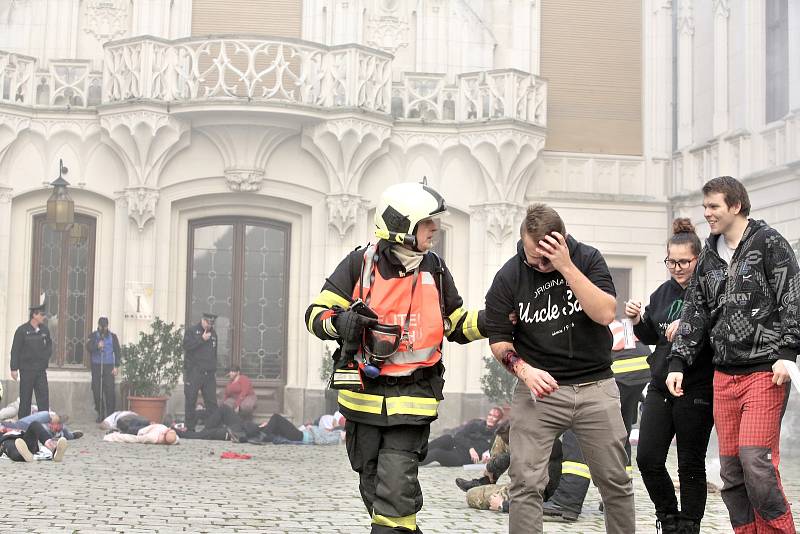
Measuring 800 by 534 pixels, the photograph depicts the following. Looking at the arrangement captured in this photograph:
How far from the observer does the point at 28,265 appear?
20.2m

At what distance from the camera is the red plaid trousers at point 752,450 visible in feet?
16.7

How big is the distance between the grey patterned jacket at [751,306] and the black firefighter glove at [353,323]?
1620 mm

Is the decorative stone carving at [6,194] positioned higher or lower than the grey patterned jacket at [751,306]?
higher

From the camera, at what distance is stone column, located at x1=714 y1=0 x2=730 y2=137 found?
63.9 feet

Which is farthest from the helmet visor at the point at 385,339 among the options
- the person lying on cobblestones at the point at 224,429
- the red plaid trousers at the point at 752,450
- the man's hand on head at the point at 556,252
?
the person lying on cobblestones at the point at 224,429

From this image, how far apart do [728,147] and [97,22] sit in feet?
36.0

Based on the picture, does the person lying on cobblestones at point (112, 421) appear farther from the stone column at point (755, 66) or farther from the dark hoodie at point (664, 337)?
the dark hoodie at point (664, 337)

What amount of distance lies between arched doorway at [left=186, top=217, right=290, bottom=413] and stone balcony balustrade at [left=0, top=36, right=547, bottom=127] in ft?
8.39

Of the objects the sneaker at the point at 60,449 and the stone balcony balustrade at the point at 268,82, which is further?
the stone balcony balustrade at the point at 268,82

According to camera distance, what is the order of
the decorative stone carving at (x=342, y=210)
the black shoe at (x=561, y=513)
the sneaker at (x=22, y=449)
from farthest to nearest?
the decorative stone carving at (x=342, y=210) < the sneaker at (x=22, y=449) < the black shoe at (x=561, y=513)

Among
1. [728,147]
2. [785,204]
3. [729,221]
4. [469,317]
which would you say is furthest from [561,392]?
[728,147]

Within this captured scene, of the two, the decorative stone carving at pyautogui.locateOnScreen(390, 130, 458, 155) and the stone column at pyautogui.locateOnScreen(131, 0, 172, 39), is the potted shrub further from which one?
the stone column at pyautogui.locateOnScreen(131, 0, 172, 39)

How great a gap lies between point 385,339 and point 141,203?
15.5 metres

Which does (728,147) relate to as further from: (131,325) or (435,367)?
(435,367)
